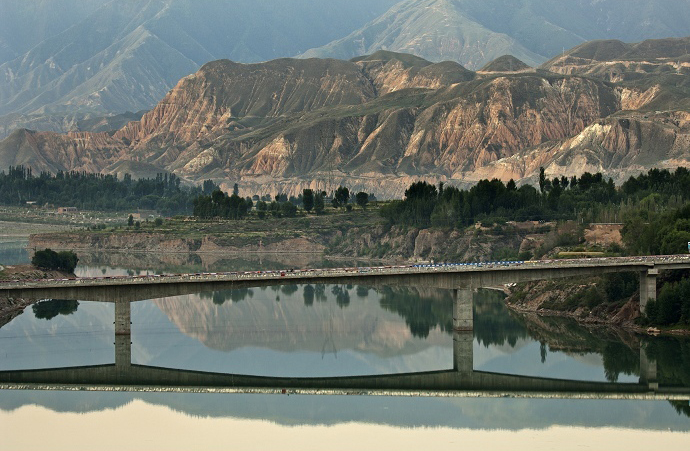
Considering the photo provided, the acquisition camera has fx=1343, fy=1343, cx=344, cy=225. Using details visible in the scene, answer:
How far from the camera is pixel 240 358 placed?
104 meters

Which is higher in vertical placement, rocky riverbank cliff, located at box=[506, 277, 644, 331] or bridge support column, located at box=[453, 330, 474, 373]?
rocky riverbank cliff, located at box=[506, 277, 644, 331]

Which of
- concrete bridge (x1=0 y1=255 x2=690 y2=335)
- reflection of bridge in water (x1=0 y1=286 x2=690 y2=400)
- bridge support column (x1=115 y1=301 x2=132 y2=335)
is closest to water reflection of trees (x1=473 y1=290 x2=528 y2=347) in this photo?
concrete bridge (x1=0 y1=255 x2=690 y2=335)

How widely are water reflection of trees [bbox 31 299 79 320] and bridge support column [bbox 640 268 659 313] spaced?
57.0 m

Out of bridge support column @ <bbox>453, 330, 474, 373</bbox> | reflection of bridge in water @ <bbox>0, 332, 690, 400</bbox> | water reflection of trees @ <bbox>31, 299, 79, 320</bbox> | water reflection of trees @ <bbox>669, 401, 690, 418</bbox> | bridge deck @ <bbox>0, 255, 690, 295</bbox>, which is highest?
bridge deck @ <bbox>0, 255, 690, 295</bbox>

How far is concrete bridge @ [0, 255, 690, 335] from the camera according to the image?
105750 millimetres

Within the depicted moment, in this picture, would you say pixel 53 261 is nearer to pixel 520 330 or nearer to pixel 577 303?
pixel 577 303

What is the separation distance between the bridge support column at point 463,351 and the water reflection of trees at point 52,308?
43.1 m

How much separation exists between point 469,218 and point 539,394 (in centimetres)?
10957

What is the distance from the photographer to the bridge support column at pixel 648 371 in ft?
307

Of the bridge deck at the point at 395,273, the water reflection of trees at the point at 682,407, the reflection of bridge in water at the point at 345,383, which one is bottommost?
the water reflection of trees at the point at 682,407

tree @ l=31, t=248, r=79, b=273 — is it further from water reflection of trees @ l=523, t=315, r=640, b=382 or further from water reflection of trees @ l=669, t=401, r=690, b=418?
water reflection of trees @ l=669, t=401, r=690, b=418

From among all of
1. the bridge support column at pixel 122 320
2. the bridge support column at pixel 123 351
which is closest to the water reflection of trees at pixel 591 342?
the bridge support column at pixel 123 351

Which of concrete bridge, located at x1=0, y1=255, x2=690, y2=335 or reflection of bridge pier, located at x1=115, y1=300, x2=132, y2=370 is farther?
concrete bridge, located at x1=0, y1=255, x2=690, y2=335

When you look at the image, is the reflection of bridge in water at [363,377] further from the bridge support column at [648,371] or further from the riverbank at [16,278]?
the riverbank at [16,278]
